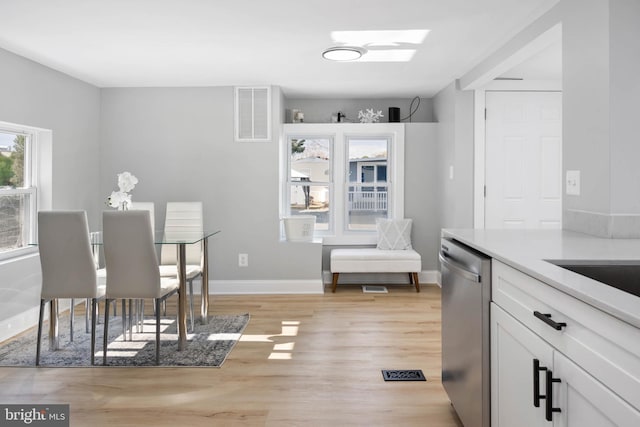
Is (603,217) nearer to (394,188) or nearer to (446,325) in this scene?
(446,325)

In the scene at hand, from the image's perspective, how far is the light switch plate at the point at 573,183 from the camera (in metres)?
2.36

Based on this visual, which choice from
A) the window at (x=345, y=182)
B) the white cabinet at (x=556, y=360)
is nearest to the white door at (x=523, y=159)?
the window at (x=345, y=182)

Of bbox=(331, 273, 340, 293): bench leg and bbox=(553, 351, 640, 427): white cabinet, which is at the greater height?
Result: bbox=(553, 351, 640, 427): white cabinet

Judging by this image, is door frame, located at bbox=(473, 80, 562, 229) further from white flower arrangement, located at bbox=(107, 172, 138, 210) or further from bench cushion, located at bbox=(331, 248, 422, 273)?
white flower arrangement, located at bbox=(107, 172, 138, 210)

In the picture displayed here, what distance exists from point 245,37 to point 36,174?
2.30 m

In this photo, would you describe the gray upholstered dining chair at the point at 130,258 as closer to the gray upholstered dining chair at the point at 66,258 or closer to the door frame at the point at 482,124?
the gray upholstered dining chair at the point at 66,258

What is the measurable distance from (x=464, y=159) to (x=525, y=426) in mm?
3397

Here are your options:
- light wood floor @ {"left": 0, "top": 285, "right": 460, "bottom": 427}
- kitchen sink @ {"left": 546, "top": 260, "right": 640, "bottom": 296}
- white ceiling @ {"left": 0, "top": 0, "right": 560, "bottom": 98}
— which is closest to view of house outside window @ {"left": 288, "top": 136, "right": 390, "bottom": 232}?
white ceiling @ {"left": 0, "top": 0, "right": 560, "bottom": 98}

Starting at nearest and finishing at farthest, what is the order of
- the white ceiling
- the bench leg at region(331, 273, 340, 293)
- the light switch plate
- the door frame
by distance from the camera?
the light switch plate → the white ceiling → the door frame → the bench leg at region(331, 273, 340, 293)

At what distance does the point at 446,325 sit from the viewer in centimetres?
225

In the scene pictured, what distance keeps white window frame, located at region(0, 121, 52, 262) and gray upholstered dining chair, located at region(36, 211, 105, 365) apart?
1.15 metres

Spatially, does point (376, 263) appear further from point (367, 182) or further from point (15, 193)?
point (15, 193)

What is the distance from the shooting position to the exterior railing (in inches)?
215

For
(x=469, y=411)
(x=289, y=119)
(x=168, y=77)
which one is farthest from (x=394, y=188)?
(x=469, y=411)
